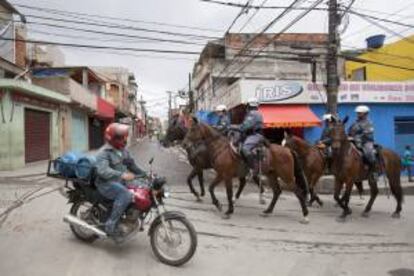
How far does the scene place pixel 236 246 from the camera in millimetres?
7070

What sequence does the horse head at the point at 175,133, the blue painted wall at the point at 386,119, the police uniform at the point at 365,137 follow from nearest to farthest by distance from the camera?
the police uniform at the point at 365,137, the horse head at the point at 175,133, the blue painted wall at the point at 386,119

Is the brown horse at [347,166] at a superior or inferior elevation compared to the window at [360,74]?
inferior

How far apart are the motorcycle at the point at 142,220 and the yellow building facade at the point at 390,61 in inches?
938

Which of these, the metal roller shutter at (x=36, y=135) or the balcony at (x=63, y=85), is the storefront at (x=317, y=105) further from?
the balcony at (x=63, y=85)

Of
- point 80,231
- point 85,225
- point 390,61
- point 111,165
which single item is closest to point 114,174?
point 111,165

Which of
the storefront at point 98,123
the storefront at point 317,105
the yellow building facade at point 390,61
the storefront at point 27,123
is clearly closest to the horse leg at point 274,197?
the storefront at point 317,105

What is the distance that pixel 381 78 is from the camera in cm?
2877

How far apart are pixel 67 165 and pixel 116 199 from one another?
96cm

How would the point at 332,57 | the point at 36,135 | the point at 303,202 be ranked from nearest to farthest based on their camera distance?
the point at 303,202, the point at 332,57, the point at 36,135

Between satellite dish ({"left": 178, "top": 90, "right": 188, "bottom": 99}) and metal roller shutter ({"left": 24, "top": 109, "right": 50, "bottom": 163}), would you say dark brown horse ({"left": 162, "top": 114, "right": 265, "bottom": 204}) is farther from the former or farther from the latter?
satellite dish ({"left": 178, "top": 90, "right": 188, "bottom": 99})

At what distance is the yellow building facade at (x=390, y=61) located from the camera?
1064 inches

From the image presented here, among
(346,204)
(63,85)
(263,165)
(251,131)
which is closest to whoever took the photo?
(346,204)

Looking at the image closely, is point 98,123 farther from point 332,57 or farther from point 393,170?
point 393,170

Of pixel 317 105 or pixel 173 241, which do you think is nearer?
pixel 173 241
